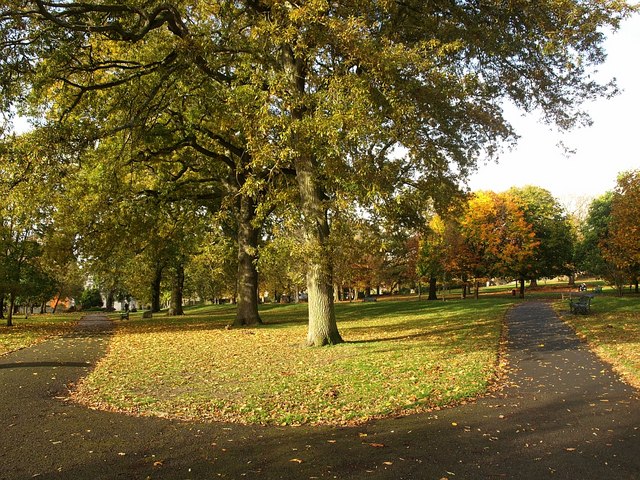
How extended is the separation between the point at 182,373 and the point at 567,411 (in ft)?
22.9

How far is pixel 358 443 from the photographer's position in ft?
17.8

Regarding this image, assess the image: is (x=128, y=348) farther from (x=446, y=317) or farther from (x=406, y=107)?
(x=446, y=317)

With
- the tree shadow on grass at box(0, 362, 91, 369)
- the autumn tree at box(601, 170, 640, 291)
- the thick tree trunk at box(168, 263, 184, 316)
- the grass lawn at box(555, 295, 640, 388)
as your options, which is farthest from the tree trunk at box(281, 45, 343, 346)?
the thick tree trunk at box(168, 263, 184, 316)

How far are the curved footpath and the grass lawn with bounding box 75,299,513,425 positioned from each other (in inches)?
20.9

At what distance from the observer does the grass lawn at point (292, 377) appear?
696 cm

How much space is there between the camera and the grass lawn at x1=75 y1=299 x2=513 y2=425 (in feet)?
22.9

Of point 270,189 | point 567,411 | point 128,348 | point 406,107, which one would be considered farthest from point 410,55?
point 128,348

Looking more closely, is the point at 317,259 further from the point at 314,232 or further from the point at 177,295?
the point at 177,295

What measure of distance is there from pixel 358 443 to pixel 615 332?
1211 cm

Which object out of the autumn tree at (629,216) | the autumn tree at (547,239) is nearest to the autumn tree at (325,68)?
the autumn tree at (629,216)

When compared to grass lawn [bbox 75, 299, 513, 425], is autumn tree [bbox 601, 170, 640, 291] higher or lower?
higher

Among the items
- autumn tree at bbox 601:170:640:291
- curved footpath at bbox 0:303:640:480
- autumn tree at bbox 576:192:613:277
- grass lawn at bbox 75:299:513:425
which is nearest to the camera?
curved footpath at bbox 0:303:640:480

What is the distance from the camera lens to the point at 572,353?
446 inches

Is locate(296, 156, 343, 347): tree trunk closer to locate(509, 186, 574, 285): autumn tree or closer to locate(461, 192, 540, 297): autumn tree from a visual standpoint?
locate(461, 192, 540, 297): autumn tree
